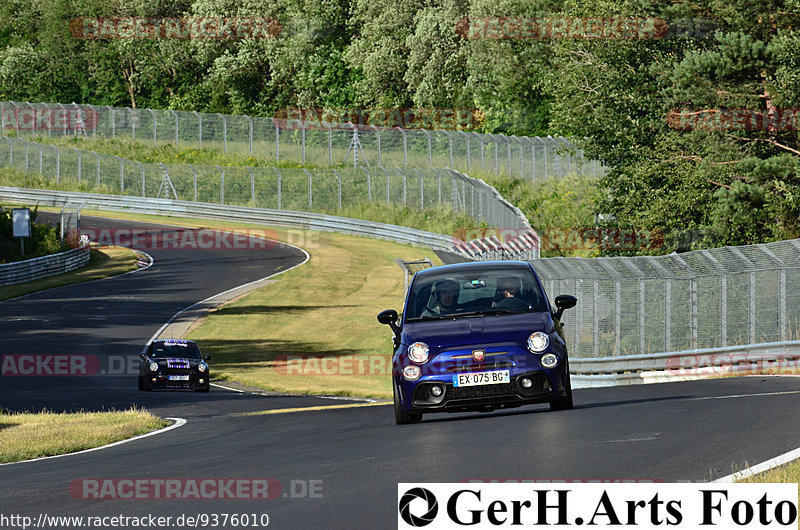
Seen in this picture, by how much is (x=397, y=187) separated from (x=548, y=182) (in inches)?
367

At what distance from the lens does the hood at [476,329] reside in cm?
1350

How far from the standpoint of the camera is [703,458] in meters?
11.0

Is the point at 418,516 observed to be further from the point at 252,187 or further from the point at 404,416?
the point at 252,187

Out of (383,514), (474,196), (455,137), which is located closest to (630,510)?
(383,514)

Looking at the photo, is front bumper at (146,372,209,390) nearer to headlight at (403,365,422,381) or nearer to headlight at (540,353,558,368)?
headlight at (403,365,422,381)

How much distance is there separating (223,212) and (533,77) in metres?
23.0

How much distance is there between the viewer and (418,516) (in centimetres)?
794

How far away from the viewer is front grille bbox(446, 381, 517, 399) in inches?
529

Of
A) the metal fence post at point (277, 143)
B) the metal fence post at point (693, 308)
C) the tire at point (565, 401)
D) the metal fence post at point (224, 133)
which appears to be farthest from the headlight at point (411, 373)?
the metal fence post at point (224, 133)

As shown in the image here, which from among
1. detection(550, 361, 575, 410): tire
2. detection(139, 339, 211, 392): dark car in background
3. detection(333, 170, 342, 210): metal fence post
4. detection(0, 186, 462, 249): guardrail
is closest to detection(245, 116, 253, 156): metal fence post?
detection(0, 186, 462, 249): guardrail

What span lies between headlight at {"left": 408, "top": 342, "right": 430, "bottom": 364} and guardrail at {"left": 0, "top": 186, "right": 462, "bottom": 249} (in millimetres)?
46740

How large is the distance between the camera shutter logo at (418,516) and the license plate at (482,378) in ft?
16.5

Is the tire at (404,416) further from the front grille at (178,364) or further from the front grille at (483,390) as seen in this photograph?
the front grille at (178,364)

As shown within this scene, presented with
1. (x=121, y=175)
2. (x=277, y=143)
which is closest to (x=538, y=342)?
(x=277, y=143)
